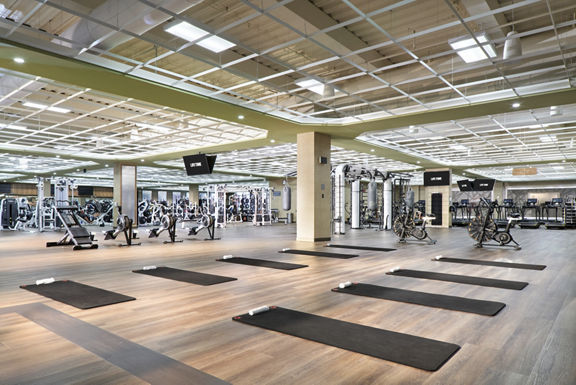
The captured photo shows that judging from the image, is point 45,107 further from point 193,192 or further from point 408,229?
point 193,192

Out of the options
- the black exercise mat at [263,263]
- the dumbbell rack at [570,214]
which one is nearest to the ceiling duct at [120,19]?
the black exercise mat at [263,263]

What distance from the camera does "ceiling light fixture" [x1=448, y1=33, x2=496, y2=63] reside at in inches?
212

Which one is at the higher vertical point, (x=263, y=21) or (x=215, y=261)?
(x=263, y=21)

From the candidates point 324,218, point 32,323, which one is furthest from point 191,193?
point 32,323

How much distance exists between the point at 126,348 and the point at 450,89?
7526 mm

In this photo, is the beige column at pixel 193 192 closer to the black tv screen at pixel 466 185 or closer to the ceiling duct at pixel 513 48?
the black tv screen at pixel 466 185

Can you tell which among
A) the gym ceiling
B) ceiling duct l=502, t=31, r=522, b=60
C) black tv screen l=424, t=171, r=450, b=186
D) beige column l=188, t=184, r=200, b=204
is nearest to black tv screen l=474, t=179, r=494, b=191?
black tv screen l=424, t=171, r=450, b=186

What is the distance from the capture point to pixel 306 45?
240 inches

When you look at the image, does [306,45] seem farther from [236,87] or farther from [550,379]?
[550,379]

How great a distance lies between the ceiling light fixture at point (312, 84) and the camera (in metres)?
7.08

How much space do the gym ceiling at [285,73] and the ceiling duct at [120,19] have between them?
0.02 meters

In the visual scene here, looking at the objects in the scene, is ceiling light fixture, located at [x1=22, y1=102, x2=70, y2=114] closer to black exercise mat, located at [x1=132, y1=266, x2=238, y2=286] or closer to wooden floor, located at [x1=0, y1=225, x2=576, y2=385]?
wooden floor, located at [x1=0, y1=225, x2=576, y2=385]

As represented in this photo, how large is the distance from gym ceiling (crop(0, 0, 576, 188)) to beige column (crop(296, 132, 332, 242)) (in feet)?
1.94

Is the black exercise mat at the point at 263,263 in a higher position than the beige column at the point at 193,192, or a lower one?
lower
